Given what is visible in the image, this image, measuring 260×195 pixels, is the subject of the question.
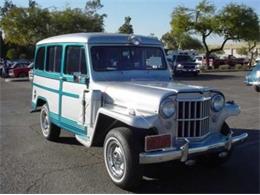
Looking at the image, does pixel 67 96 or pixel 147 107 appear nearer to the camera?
pixel 147 107

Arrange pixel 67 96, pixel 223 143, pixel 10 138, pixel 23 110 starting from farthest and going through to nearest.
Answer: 1. pixel 23 110
2. pixel 10 138
3. pixel 67 96
4. pixel 223 143

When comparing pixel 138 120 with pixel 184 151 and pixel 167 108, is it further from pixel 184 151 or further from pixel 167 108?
pixel 184 151

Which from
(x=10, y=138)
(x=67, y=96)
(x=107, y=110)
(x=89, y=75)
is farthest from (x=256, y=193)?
(x=10, y=138)

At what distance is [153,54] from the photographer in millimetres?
7207

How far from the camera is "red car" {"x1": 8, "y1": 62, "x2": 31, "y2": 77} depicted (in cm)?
3262

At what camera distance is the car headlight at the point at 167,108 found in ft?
16.9

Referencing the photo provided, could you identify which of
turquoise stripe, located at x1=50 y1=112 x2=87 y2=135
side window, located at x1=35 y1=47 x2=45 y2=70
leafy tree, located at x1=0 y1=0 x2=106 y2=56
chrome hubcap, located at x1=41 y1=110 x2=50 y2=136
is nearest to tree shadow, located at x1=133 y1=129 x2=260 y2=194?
turquoise stripe, located at x1=50 y1=112 x2=87 y2=135

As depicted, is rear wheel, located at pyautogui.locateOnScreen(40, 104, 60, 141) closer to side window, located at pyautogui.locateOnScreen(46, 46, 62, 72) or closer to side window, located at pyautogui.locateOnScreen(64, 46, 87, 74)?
side window, located at pyautogui.locateOnScreen(46, 46, 62, 72)

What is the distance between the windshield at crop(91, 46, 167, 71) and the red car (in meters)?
26.8

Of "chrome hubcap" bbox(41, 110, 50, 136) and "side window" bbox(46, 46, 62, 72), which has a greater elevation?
"side window" bbox(46, 46, 62, 72)

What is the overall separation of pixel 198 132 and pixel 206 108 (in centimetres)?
35

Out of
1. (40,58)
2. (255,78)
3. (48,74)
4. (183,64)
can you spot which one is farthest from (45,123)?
(183,64)

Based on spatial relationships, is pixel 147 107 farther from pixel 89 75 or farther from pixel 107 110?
pixel 89 75

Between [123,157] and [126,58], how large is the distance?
2.20m
